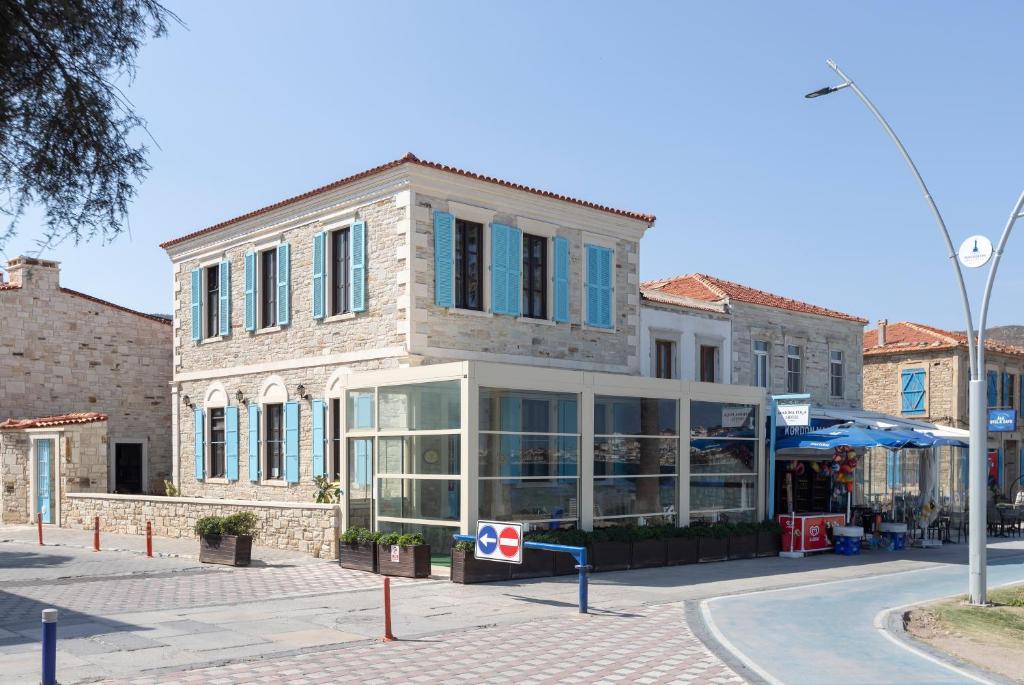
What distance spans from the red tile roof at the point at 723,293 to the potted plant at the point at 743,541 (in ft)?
25.5

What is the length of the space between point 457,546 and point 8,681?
24.9ft

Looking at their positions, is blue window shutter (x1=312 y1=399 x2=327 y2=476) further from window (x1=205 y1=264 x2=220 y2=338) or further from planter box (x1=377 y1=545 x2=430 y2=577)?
window (x1=205 y1=264 x2=220 y2=338)

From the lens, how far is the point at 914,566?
19109 mm

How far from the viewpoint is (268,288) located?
22.8 meters

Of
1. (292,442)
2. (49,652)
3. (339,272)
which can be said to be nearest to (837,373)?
(339,272)

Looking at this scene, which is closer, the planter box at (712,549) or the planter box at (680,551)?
the planter box at (680,551)

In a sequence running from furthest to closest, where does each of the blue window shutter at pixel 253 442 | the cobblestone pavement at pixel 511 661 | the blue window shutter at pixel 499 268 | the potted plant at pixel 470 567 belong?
the blue window shutter at pixel 253 442, the blue window shutter at pixel 499 268, the potted plant at pixel 470 567, the cobblestone pavement at pixel 511 661

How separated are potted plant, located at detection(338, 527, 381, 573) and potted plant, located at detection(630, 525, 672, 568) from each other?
449 centimetres

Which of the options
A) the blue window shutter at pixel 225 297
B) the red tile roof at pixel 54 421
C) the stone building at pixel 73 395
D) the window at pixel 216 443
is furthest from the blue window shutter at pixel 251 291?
the stone building at pixel 73 395

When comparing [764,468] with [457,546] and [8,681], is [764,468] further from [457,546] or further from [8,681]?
[8,681]

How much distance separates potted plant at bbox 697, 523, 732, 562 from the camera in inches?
745

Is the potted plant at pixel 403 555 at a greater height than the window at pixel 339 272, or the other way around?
the window at pixel 339 272

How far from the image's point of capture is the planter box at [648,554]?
1758 centimetres

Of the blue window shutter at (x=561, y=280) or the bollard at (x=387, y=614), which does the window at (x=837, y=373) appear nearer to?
the blue window shutter at (x=561, y=280)
